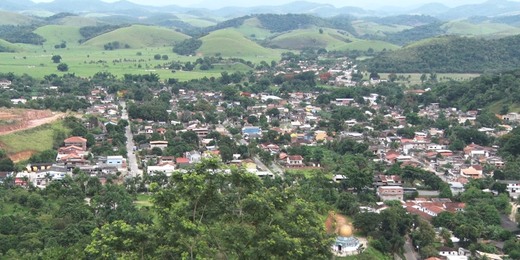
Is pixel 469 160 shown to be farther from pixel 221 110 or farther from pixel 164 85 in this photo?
pixel 164 85

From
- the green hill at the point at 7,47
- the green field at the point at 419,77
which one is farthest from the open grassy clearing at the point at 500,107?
the green hill at the point at 7,47

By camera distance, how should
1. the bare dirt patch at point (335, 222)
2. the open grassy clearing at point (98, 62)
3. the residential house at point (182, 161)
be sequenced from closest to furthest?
the bare dirt patch at point (335, 222) → the residential house at point (182, 161) → the open grassy clearing at point (98, 62)

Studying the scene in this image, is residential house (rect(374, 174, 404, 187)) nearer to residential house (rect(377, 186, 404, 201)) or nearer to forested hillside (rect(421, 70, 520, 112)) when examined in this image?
residential house (rect(377, 186, 404, 201))

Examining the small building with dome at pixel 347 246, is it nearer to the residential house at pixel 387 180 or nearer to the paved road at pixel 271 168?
the residential house at pixel 387 180

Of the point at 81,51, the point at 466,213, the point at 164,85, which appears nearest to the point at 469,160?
the point at 466,213

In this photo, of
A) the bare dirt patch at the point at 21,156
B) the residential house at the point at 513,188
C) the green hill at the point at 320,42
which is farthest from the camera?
the green hill at the point at 320,42

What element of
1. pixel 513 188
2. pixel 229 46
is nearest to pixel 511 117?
pixel 513 188
